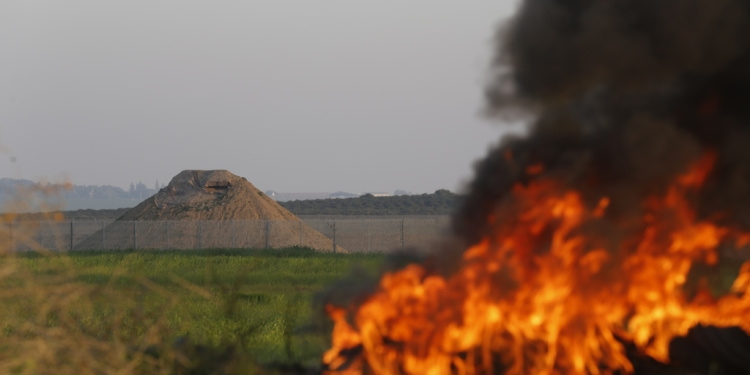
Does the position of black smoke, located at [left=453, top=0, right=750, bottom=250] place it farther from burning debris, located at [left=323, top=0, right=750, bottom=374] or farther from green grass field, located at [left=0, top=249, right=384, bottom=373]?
green grass field, located at [left=0, top=249, right=384, bottom=373]

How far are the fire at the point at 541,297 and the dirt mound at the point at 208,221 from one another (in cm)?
2983

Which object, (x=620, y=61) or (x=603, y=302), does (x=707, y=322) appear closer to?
(x=603, y=302)

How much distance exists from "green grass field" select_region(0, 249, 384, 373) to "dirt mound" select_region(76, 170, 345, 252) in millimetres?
9423

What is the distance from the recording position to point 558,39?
27.5 ft

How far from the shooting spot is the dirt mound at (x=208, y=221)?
4003cm

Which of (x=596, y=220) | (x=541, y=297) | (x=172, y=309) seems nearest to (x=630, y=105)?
(x=596, y=220)

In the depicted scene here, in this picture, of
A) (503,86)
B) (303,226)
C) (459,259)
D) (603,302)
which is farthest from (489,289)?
(303,226)

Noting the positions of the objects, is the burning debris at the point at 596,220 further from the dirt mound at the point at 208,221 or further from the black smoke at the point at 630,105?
the dirt mound at the point at 208,221

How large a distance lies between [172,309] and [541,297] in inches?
367

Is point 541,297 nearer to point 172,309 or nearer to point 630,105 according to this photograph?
point 630,105

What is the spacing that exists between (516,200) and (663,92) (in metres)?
1.71

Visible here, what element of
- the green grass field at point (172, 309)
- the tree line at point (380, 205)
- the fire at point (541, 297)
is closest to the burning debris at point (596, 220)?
the fire at point (541, 297)

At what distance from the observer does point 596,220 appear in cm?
786

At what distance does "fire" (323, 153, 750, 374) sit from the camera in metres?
7.69
